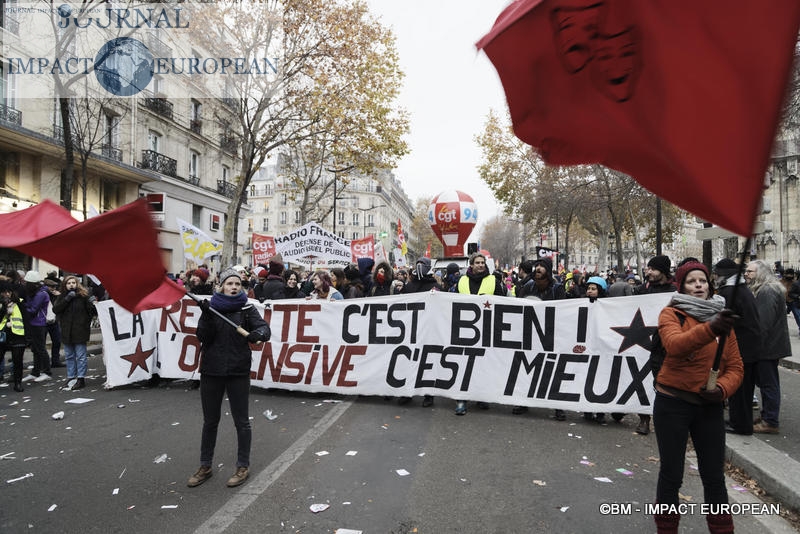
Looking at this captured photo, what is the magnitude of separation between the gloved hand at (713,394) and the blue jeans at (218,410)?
3373mm

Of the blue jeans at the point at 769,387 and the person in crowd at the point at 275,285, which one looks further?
the person in crowd at the point at 275,285

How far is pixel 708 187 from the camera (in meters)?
1.55

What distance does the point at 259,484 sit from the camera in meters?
3.95

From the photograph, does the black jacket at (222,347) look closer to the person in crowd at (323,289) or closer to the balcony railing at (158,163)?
the person in crowd at (323,289)

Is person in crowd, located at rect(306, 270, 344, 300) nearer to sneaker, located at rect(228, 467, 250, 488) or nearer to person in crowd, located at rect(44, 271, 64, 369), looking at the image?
sneaker, located at rect(228, 467, 250, 488)

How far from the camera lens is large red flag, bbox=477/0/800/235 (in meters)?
1.44

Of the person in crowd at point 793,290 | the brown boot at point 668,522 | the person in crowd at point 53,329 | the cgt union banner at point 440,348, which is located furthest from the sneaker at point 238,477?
the person in crowd at point 793,290

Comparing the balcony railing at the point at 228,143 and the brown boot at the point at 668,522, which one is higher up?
the balcony railing at the point at 228,143

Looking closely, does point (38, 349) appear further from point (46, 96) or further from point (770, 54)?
point (46, 96)

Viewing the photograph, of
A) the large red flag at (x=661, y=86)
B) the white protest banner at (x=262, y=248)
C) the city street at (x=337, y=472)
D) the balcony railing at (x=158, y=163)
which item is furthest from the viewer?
the balcony railing at (x=158, y=163)

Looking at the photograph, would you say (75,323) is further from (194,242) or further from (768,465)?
(768,465)

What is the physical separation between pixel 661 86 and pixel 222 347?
3.71 meters

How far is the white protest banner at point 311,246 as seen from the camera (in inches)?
510

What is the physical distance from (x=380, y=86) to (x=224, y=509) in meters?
16.6
